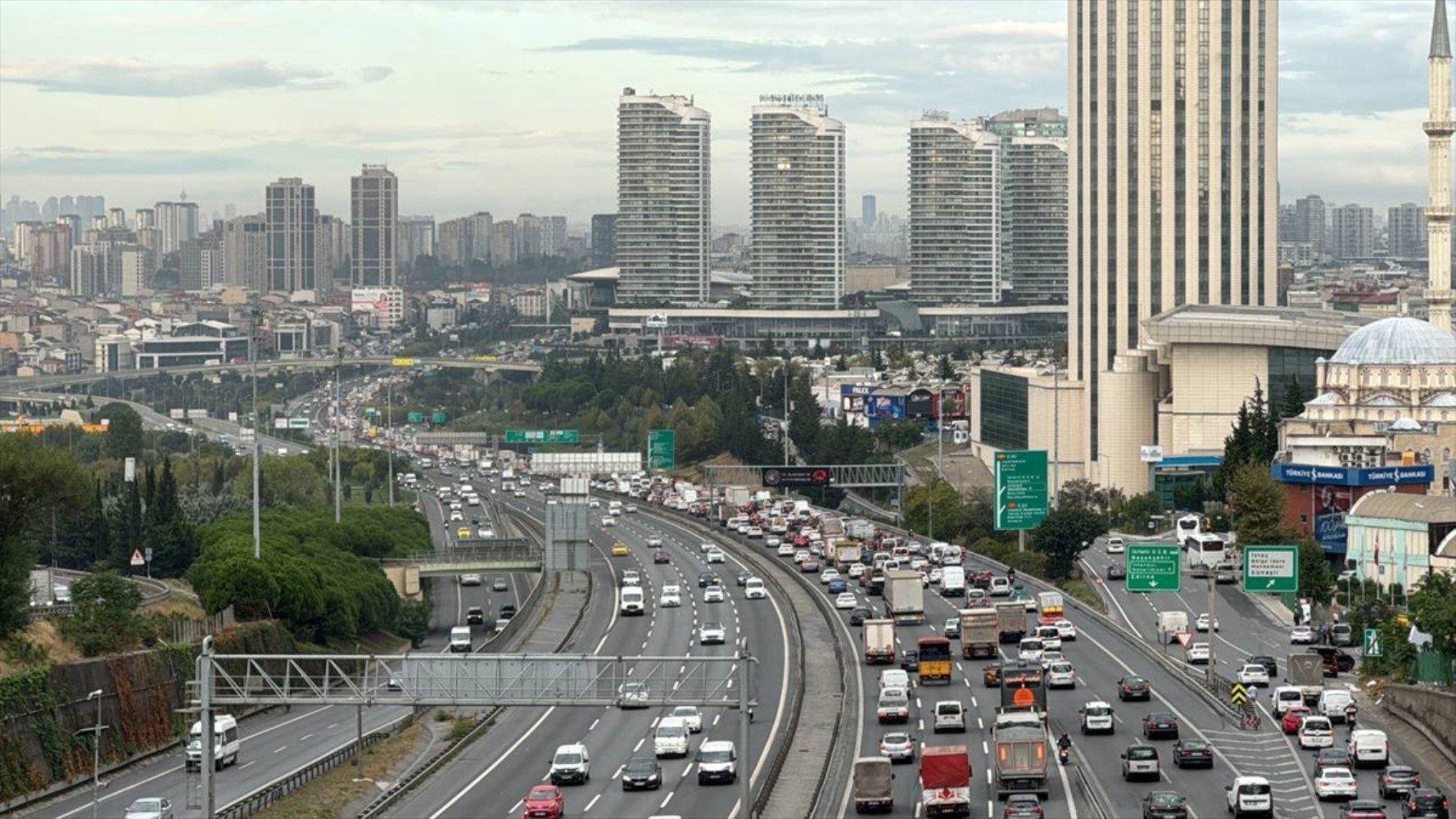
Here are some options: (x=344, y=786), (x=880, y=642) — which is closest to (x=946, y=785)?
(x=344, y=786)

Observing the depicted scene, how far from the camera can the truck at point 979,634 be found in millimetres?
78125

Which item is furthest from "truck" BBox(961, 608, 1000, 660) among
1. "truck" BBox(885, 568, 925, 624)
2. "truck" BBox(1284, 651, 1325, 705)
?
"truck" BBox(1284, 651, 1325, 705)

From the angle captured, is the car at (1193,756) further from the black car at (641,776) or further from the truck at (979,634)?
the truck at (979,634)

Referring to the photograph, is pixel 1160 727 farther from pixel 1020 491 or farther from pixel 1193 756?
pixel 1020 491

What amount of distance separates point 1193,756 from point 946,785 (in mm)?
8093

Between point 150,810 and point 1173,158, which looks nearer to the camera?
point 150,810

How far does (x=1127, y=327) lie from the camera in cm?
15250

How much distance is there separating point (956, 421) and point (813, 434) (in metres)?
19.0

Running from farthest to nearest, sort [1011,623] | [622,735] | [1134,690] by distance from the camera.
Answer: [1011,623]
[1134,690]
[622,735]

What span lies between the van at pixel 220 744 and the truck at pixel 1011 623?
83.3ft

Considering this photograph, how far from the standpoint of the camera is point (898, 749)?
57375 mm

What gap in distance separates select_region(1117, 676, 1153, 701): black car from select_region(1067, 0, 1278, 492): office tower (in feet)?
265

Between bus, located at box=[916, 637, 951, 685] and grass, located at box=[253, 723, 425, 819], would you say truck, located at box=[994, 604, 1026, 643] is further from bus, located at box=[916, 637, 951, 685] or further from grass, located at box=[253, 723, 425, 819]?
grass, located at box=[253, 723, 425, 819]

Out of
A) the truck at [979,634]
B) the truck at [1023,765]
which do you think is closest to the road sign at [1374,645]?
the truck at [979,634]
